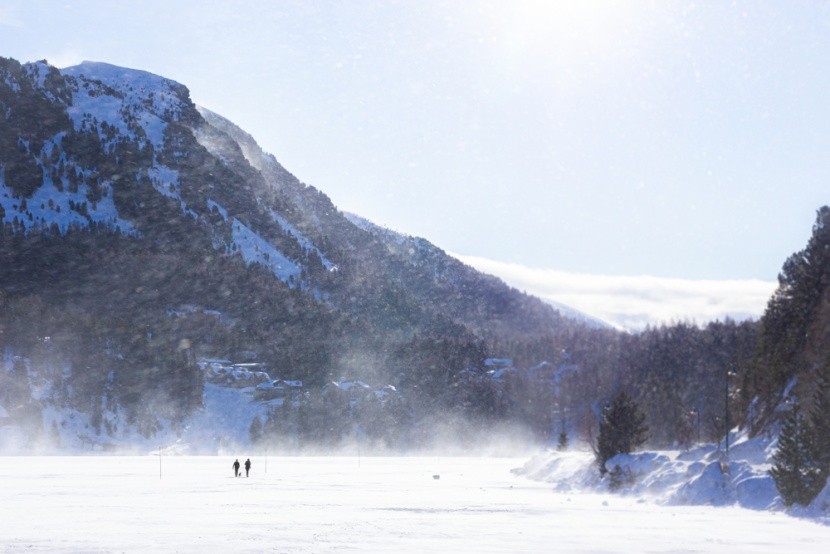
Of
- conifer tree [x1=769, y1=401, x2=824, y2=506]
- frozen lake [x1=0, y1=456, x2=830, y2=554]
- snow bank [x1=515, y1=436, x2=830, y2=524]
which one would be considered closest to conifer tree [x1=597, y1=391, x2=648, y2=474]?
snow bank [x1=515, y1=436, x2=830, y2=524]

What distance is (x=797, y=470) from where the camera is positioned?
3928cm

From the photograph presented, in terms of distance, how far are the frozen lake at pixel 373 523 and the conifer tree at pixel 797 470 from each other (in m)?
2.19

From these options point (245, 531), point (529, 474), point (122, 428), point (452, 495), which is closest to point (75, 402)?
point (122, 428)

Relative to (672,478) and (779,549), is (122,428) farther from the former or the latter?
(779,549)

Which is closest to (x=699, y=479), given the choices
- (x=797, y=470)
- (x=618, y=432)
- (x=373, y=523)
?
(x=797, y=470)

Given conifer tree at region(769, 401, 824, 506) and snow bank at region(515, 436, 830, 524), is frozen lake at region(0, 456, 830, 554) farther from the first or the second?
conifer tree at region(769, 401, 824, 506)

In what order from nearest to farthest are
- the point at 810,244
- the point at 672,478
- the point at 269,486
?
the point at 672,478, the point at 269,486, the point at 810,244

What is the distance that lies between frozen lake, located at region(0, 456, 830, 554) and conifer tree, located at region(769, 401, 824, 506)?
2187mm

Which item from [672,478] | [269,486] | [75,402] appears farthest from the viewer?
[75,402]

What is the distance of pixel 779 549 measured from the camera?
85.9 ft

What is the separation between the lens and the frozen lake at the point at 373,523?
26.4m

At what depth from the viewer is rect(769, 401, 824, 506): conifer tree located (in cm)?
3884

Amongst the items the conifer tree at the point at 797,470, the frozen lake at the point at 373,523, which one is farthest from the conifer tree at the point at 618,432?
the conifer tree at the point at 797,470

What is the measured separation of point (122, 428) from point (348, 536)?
17937 cm
